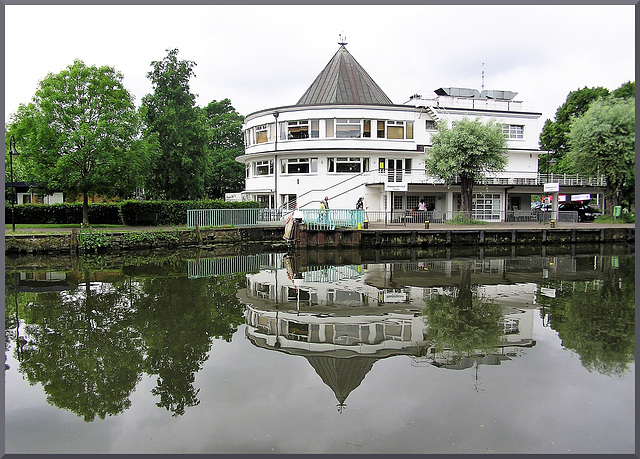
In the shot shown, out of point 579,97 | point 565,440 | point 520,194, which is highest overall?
point 579,97

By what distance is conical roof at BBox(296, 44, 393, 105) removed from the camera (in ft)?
133

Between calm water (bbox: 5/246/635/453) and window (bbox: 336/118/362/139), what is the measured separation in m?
23.1

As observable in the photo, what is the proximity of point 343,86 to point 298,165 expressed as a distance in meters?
8.32

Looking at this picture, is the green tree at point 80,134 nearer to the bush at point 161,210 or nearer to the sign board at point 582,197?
the bush at point 161,210

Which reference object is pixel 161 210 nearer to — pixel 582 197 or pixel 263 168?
pixel 263 168

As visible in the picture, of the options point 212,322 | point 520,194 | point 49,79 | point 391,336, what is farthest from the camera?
point 520,194

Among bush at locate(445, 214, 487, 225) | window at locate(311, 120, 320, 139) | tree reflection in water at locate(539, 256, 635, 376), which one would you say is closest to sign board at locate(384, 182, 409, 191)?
bush at locate(445, 214, 487, 225)

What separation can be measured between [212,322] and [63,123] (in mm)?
21959

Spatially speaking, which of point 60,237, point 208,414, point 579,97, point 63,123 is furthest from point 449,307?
point 579,97

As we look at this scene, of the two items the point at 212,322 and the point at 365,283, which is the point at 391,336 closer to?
the point at 212,322

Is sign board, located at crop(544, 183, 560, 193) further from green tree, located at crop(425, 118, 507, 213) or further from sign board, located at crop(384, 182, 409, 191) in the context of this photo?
sign board, located at crop(384, 182, 409, 191)

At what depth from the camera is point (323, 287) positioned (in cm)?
1616

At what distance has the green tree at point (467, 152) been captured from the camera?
3366 cm

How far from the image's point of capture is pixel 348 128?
125ft
